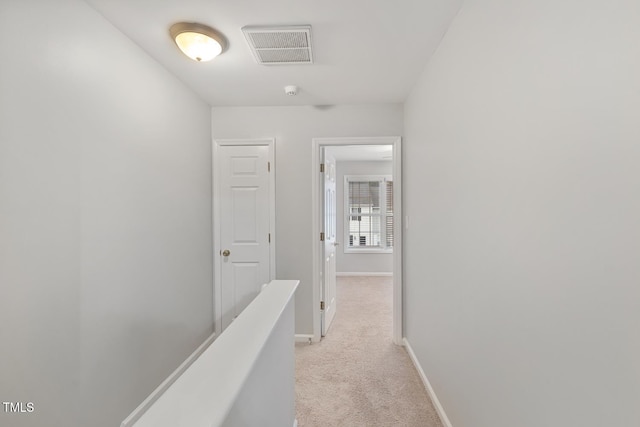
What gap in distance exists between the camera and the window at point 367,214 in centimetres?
588

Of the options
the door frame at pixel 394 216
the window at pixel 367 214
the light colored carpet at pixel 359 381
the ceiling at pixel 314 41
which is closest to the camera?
the ceiling at pixel 314 41

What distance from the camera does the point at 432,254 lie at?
203cm

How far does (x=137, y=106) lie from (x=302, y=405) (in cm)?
230

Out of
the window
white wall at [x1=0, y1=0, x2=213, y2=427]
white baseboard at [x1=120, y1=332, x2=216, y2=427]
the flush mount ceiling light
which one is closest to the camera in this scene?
white wall at [x1=0, y1=0, x2=213, y2=427]

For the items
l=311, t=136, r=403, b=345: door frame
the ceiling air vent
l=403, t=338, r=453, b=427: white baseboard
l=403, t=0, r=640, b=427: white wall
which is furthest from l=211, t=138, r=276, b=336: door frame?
l=403, t=0, r=640, b=427: white wall

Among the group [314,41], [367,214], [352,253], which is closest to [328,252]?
[314,41]

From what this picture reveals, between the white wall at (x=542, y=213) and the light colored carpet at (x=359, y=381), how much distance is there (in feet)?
1.41

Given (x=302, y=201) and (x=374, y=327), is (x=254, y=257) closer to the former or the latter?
(x=302, y=201)

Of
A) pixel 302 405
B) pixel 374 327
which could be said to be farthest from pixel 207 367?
pixel 374 327

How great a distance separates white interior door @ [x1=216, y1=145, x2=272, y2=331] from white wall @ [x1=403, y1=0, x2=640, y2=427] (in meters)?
1.83

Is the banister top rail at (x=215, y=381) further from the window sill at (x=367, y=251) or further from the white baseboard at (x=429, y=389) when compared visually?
the window sill at (x=367, y=251)

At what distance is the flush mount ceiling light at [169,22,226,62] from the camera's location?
1.61m

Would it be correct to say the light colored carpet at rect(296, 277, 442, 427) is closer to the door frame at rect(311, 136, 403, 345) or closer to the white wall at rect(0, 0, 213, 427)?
the door frame at rect(311, 136, 403, 345)

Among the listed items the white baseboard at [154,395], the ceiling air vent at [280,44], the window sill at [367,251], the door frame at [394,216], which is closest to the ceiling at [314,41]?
the ceiling air vent at [280,44]
